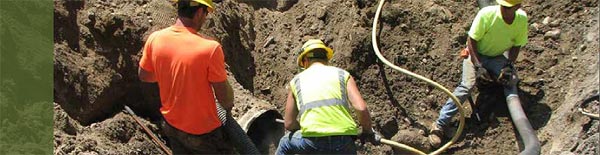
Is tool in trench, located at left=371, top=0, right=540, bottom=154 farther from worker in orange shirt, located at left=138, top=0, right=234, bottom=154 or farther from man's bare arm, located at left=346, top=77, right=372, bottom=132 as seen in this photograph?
worker in orange shirt, located at left=138, top=0, right=234, bottom=154

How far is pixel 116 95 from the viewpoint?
7.00m

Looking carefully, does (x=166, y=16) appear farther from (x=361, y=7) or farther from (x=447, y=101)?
(x=447, y=101)

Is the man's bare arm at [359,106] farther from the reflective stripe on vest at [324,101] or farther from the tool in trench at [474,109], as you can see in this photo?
the tool in trench at [474,109]

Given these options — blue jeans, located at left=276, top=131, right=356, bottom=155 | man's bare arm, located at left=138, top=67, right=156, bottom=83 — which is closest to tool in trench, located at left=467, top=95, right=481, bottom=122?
blue jeans, located at left=276, top=131, right=356, bottom=155

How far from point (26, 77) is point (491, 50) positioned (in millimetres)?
3703

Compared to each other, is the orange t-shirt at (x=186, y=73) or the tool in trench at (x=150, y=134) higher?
the orange t-shirt at (x=186, y=73)

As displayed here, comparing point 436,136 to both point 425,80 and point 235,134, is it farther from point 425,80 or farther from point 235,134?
point 235,134

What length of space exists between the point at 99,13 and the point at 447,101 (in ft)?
10.0

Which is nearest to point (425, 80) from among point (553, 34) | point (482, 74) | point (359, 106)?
point (482, 74)

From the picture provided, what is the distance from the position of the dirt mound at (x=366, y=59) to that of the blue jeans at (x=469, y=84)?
361mm

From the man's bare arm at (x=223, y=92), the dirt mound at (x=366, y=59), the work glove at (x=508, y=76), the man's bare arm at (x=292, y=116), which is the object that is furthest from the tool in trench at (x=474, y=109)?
the man's bare arm at (x=223, y=92)

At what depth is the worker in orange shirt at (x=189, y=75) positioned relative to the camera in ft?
18.0

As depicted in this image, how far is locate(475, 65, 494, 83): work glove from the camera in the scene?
7.34 metres

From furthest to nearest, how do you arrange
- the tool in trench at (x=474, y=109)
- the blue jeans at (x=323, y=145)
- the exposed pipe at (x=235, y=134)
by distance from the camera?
the tool in trench at (x=474, y=109) → the exposed pipe at (x=235, y=134) → the blue jeans at (x=323, y=145)
